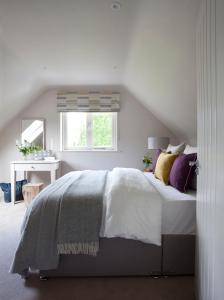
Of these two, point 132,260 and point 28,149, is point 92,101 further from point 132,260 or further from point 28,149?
point 132,260

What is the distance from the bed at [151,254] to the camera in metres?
1.89

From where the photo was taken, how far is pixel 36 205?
1902 mm

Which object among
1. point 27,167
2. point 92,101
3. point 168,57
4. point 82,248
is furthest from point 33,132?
point 82,248

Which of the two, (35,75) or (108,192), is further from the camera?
(35,75)

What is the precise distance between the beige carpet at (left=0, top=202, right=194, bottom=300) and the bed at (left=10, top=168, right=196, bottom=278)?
57 millimetres

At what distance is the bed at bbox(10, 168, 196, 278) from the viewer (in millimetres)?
1889

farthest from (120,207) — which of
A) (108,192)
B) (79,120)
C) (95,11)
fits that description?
(79,120)

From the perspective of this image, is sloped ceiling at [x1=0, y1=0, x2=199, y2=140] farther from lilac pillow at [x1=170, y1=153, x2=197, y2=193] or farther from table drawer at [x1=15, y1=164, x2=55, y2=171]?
table drawer at [x1=15, y1=164, x2=55, y2=171]

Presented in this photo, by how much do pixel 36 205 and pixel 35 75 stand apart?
2.69 metres

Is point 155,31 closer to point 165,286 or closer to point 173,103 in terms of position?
point 173,103

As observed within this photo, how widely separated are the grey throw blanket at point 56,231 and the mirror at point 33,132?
3.06 meters

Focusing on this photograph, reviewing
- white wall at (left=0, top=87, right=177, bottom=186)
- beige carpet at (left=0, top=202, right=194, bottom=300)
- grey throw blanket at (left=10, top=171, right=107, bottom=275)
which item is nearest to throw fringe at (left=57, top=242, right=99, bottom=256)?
grey throw blanket at (left=10, top=171, right=107, bottom=275)

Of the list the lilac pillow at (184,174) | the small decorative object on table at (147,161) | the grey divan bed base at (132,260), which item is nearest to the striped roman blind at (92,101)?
the small decorative object on table at (147,161)

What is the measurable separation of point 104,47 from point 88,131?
2.22 m
